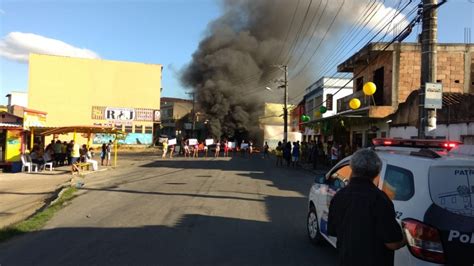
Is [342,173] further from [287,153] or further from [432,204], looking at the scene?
[287,153]

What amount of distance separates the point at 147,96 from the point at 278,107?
64.8 feet

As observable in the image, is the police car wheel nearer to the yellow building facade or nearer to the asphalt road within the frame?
the asphalt road

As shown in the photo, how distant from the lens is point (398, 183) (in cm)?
471

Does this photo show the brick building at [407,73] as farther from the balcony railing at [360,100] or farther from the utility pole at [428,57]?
the utility pole at [428,57]

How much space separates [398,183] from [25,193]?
1230 centimetres

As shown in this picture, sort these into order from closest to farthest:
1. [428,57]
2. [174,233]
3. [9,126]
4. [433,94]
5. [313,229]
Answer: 1. [313,229]
2. [174,233]
3. [433,94]
4. [428,57]
5. [9,126]

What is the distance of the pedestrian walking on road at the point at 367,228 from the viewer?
3201mm

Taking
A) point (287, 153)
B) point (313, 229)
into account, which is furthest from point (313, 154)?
point (313, 229)

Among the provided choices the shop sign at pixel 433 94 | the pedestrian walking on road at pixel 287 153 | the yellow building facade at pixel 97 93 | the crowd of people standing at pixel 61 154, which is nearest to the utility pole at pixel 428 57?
the shop sign at pixel 433 94

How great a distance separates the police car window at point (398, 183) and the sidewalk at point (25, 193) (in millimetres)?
6958

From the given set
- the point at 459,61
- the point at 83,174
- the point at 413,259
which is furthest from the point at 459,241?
the point at 459,61

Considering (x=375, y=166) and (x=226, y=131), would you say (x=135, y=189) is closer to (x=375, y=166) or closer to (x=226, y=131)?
(x=375, y=166)

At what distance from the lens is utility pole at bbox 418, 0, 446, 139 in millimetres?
10789

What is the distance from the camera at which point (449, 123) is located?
15.5 meters
